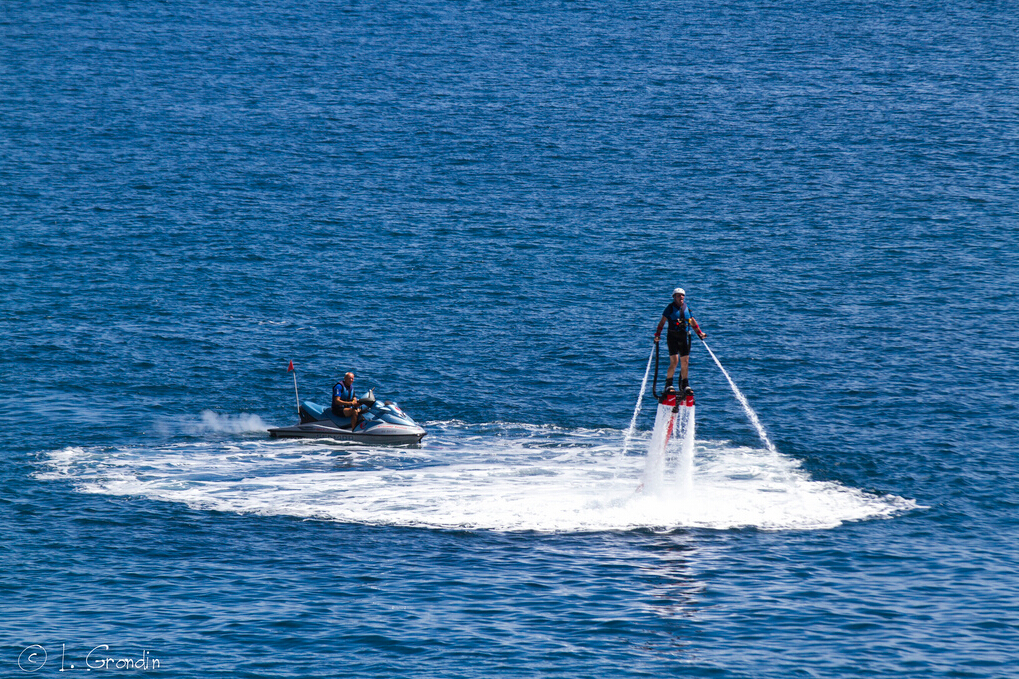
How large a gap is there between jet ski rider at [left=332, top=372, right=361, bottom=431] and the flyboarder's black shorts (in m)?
17.3

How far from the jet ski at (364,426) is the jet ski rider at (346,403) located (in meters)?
0.18

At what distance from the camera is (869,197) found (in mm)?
91438

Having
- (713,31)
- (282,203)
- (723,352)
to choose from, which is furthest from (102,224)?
(713,31)

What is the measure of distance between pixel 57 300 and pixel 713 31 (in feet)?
281

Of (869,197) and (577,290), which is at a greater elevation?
(869,197)

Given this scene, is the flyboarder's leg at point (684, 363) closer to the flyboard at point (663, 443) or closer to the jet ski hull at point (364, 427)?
the flyboard at point (663, 443)

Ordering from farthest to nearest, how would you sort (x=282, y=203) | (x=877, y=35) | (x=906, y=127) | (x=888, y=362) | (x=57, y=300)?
1. (x=877, y=35)
2. (x=906, y=127)
3. (x=282, y=203)
4. (x=57, y=300)
5. (x=888, y=362)

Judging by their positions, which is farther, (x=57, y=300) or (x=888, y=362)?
(x=57, y=300)

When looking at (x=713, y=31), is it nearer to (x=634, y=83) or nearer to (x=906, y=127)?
(x=634, y=83)

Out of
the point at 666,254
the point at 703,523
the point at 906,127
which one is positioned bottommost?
the point at 703,523

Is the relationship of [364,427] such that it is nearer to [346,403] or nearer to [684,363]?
[346,403]

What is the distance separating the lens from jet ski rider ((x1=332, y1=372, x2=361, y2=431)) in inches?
2080

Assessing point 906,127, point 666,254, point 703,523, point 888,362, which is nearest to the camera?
point 703,523

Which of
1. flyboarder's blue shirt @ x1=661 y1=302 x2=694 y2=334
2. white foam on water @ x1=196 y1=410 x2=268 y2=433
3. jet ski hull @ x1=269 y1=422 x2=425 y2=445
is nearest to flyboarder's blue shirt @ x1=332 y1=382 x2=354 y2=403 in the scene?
jet ski hull @ x1=269 y1=422 x2=425 y2=445
